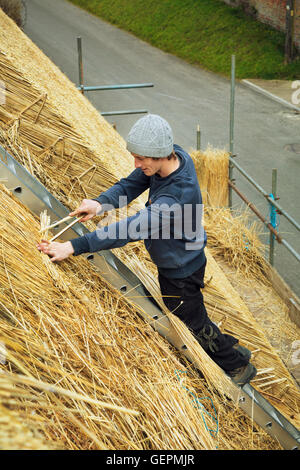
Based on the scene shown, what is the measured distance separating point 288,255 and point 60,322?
541cm

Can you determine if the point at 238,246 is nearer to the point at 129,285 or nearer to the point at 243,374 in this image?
the point at 243,374

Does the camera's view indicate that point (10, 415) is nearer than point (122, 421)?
Yes

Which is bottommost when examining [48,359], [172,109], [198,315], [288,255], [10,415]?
[288,255]

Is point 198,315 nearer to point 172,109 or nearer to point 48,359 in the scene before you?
point 48,359

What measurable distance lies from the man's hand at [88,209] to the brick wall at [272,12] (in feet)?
40.3

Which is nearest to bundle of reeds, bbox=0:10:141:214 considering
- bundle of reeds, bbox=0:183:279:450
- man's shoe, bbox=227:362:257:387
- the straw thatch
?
the straw thatch

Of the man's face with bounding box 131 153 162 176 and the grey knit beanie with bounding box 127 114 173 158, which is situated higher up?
the grey knit beanie with bounding box 127 114 173 158

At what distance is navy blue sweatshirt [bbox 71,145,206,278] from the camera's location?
2.24 meters

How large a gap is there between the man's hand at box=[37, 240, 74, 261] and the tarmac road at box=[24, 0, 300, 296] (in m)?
4.66

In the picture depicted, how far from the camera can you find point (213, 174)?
22.5 ft

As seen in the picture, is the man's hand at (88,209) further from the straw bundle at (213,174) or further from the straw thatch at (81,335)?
the straw bundle at (213,174)

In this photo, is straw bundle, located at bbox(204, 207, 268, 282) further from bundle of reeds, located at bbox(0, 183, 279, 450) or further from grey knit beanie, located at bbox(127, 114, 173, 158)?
grey knit beanie, located at bbox(127, 114, 173, 158)

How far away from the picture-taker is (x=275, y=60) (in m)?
13.7

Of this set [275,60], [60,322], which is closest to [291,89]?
[275,60]
